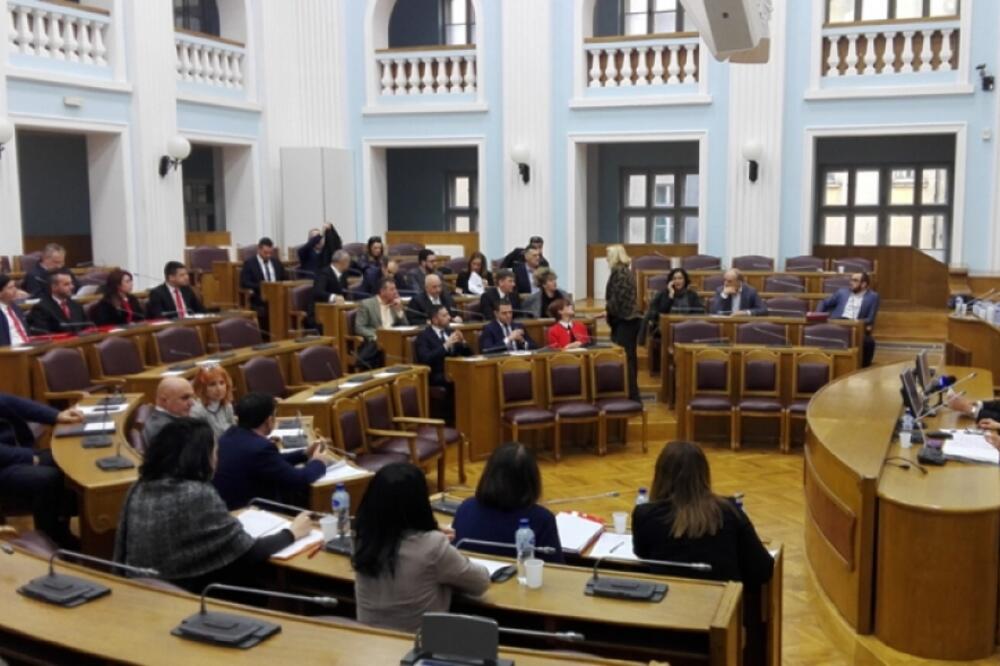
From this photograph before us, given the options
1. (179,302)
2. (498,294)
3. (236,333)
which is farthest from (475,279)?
(179,302)

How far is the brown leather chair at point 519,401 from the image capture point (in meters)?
8.62

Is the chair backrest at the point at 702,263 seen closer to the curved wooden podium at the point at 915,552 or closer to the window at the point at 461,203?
the window at the point at 461,203

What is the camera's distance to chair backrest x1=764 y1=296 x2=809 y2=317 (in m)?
11.1

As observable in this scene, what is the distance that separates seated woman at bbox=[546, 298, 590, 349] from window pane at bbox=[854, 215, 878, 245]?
7.55 metres

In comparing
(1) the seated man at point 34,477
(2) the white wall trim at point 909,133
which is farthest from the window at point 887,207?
(1) the seated man at point 34,477

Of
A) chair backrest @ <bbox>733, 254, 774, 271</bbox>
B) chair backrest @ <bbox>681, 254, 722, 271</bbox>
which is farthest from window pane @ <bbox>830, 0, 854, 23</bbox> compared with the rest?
chair backrest @ <bbox>681, 254, 722, 271</bbox>

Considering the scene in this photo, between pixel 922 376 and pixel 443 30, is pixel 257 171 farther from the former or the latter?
pixel 922 376

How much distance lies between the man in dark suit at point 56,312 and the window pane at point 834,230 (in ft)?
36.1

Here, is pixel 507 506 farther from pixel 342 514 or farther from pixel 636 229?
pixel 636 229

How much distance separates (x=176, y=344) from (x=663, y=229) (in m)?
9.75

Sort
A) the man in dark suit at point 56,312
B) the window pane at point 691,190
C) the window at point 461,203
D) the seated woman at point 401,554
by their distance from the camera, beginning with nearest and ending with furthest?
the seated woman at point 401,554 < the man in dark suit at point 56,312 < the window pane at point 691,190 < the window at point 461,203

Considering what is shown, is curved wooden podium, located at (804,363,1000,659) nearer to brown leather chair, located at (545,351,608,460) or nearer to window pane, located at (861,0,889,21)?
brown leather chair, located at (545,351,608,460)

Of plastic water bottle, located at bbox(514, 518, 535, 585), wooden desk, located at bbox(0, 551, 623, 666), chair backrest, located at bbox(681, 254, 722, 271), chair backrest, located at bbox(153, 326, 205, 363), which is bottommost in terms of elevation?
wooden desk, located at bbox(0, 551, 623, 666)

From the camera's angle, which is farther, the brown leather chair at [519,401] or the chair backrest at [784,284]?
the chair backrest at [784,284]
